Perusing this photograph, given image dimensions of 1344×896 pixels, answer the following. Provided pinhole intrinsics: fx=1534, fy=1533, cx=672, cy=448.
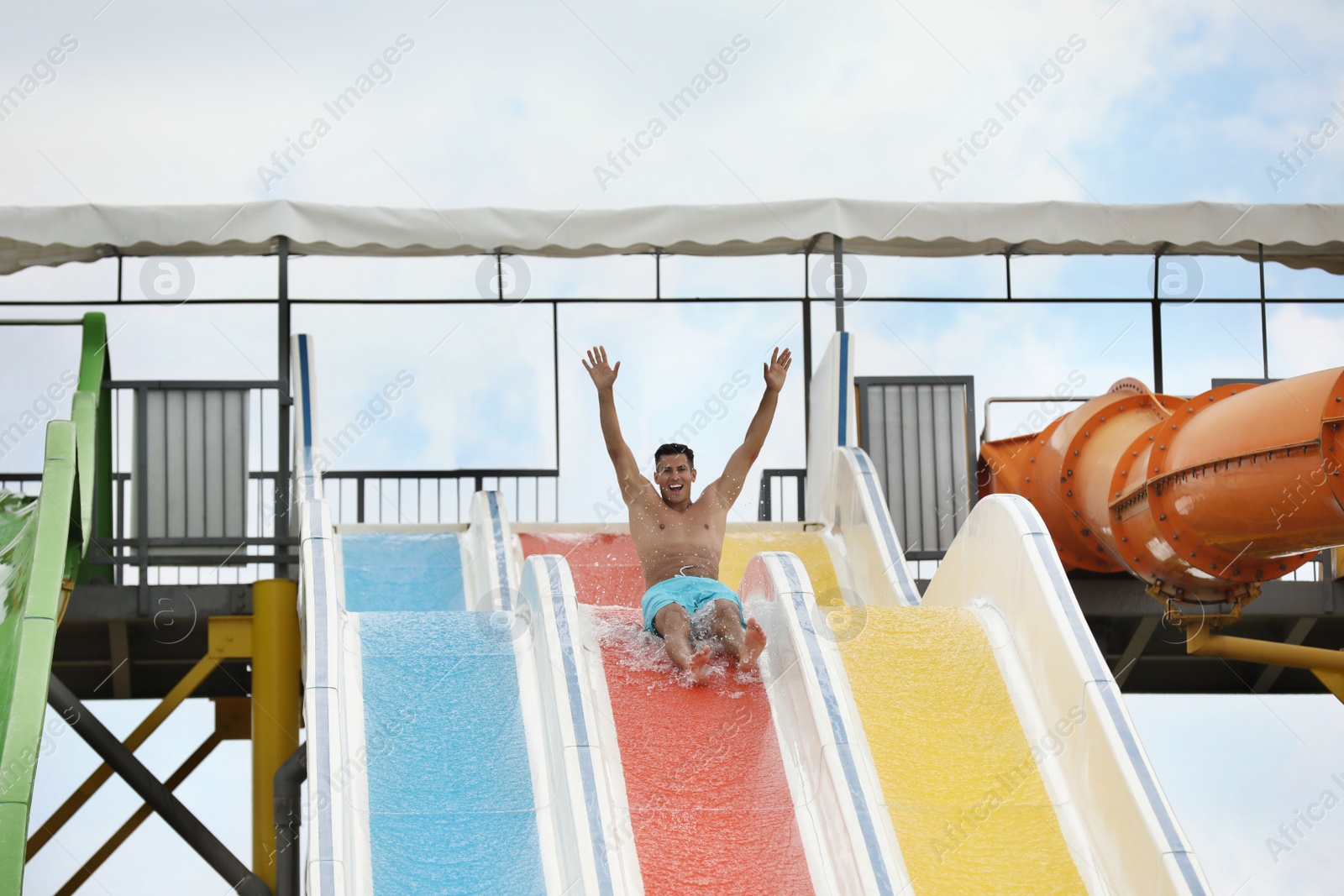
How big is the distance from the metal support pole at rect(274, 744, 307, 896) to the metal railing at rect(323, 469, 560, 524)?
136 inches

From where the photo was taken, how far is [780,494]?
11.6 m

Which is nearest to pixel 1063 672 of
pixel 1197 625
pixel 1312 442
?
pixel 1312 442

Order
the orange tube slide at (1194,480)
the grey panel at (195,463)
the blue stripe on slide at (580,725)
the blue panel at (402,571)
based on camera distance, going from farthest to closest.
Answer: the grey panel at (195,463)
the blue panel at (402,571)
the orange tube slide at (1194,480)
the blue stripe on slide at (580,725)

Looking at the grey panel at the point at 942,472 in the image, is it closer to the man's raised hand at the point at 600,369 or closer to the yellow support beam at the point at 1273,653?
the yellow support beam at the point at 1273,653

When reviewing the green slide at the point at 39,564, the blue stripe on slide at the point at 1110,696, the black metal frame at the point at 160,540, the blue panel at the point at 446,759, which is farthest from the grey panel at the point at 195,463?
the blue stripe on slide at the point at 1110,696

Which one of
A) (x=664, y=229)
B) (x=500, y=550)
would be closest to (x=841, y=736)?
(x=500, y=550)

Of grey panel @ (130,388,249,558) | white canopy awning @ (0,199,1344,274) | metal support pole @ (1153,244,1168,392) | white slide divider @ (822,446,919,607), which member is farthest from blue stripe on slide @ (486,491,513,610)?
metal support pole @ (1153,244,1168,392)

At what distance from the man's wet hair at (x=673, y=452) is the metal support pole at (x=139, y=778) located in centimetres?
350

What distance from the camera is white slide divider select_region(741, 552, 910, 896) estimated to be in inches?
226

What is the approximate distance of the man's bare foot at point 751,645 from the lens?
6.64 m

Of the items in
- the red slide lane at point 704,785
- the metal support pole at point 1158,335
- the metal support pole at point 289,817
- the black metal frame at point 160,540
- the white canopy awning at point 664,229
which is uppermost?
the white canopy awning at point 664,229

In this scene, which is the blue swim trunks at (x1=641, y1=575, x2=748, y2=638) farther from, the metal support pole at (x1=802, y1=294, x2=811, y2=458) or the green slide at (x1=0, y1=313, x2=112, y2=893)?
the metal support pole at (x1=802, y1=294, x2=811, y2=458)

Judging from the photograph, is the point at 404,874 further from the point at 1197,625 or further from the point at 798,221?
the point at 798,221

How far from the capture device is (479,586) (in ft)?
30.2
